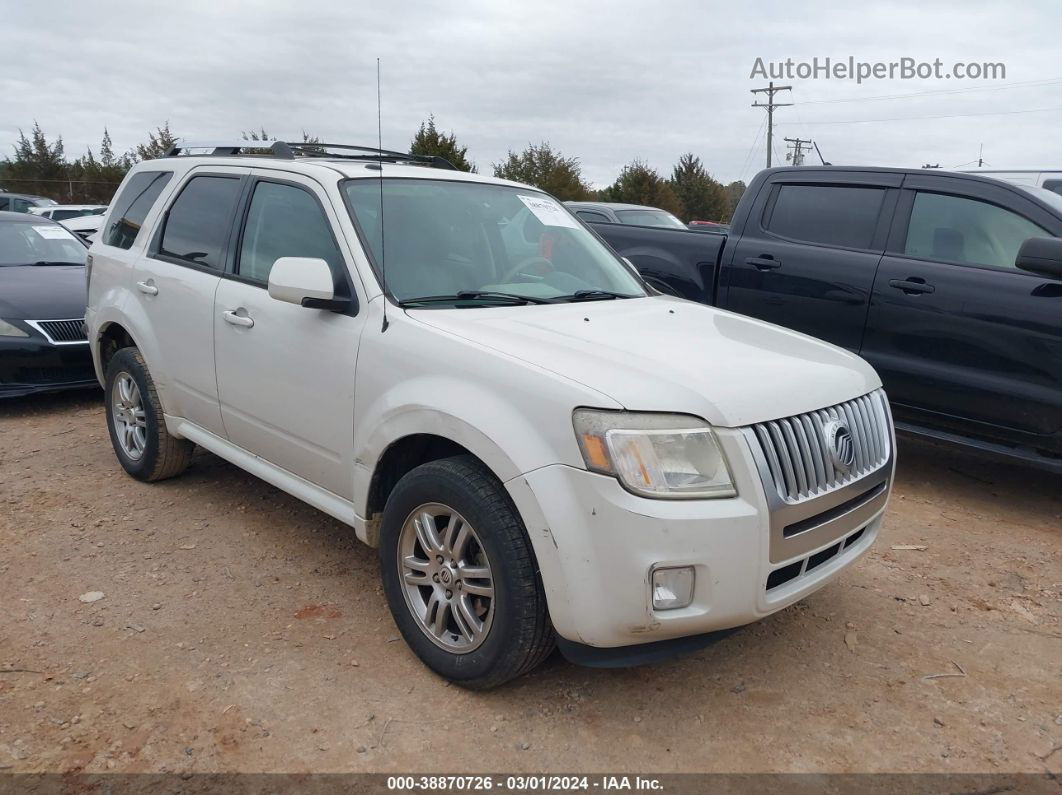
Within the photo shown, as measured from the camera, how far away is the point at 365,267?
10.8 feet

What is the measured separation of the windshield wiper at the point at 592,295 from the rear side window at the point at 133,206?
2540 mm

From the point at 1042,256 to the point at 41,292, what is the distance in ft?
23.1

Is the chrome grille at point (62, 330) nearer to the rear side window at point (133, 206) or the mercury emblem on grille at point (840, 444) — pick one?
the rear side window at point (133, 206)

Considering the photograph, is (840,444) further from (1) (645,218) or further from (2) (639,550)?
(1) (645,218)

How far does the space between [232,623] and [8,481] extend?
2.49 m

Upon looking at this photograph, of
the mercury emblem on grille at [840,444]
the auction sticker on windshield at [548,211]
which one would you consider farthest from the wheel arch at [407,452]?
the auction sticker on windshield at [548,211]

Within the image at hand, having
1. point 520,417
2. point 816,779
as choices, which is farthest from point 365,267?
point 816,779

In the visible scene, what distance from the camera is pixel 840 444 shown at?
2812 millimetres

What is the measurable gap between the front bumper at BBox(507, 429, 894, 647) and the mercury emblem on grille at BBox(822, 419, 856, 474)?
15.9 inches

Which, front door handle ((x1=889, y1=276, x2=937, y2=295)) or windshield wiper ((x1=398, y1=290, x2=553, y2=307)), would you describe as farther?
front door handle ((x1=889, y1=276, x2=937, y2=295))

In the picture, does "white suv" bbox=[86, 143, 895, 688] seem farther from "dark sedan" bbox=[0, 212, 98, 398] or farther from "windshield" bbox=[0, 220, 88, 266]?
"windshield" bbox=[0, 220, 88, 266]

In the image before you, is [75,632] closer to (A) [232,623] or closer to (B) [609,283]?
(A) [232,623]

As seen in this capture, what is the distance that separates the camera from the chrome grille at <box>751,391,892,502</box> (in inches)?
102

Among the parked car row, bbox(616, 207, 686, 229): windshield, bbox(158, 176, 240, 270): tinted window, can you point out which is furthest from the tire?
bbox(616, 207, 686, 229): windshield
